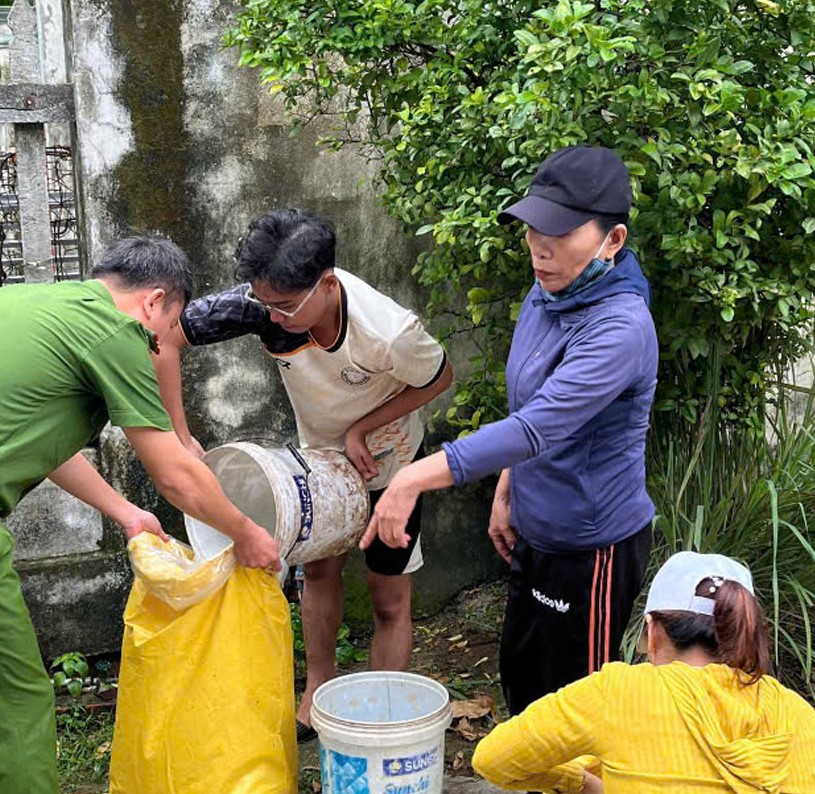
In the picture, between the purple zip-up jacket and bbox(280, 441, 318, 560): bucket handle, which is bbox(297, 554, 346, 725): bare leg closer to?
bbox(280, 441, 318, 560): bucket handle

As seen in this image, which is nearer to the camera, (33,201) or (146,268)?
(146,268)

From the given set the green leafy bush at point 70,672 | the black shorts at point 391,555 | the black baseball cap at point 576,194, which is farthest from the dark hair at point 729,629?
the green leafy bush at point 70,672

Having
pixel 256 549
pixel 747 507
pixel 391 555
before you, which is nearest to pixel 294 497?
pixel 256 549

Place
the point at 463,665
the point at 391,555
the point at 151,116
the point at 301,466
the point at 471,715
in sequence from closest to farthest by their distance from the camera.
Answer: the point at 301,466
the point at 391,555
the point at 471,715
the point at 151,116
the point at 463,665

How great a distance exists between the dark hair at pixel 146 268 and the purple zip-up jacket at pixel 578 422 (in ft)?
3.17

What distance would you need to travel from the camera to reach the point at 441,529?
5148 mm

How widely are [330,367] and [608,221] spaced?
A: 4.17ft

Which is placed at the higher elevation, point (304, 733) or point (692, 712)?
point (692, 712)

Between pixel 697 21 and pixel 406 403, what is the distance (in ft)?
5.17

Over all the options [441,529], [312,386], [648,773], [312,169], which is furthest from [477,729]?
[312,169]

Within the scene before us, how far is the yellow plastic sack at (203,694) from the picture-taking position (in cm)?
336

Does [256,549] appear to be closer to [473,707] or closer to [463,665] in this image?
[473,707]

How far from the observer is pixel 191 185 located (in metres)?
4.57

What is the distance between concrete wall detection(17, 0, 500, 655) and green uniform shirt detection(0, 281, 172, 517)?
1581mm
